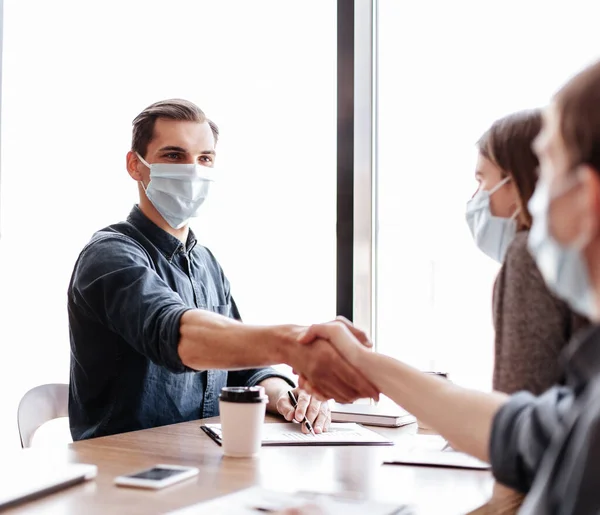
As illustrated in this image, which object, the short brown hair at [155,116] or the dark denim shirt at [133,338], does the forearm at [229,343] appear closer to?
the dark denim shirt at [133,338]

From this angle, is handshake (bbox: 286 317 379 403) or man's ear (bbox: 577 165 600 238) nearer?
man's ear (bbox: 577 165 600 238)

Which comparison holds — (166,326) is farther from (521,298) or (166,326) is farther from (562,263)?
(562,263)

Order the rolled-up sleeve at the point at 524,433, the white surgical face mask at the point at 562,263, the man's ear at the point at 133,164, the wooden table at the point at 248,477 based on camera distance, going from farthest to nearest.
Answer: the man's ear at the point at 133,164 < the wooden table at the point at 248,477 < the rolled-up sleeve at the point at 524,433 < the white surgical face mask at the point at 562,263

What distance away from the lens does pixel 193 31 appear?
3336 mm

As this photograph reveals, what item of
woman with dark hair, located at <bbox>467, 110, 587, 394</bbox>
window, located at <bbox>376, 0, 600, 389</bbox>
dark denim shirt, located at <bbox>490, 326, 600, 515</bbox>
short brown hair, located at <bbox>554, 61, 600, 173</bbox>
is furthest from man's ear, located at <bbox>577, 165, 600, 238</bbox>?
window, located at <bbox>376, 0, 600, 389</bbox>

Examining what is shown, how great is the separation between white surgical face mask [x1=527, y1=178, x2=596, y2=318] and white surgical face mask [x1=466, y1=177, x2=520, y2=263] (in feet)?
3.04

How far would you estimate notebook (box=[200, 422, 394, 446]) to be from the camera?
1536 mm

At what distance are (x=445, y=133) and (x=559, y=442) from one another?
7.31 feet

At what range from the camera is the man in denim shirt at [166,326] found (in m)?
1.67

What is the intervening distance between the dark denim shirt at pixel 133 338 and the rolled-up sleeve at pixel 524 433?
2.79 ft

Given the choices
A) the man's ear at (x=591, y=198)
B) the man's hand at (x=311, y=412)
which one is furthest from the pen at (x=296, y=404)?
the man's ear at (x=591, y=198)

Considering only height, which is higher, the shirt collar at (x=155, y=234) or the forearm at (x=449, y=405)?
the shirt collar at (x=155, y=234)

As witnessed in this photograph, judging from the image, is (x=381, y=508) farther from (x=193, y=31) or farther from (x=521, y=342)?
(x=193, y=31)

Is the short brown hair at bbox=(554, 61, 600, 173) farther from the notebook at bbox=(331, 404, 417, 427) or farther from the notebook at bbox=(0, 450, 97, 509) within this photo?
the notebook at bbox=(331, 404, 417, 427)
